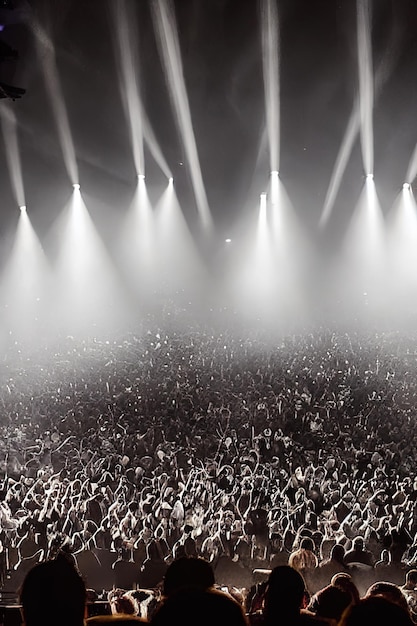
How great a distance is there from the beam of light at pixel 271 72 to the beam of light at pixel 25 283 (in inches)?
173

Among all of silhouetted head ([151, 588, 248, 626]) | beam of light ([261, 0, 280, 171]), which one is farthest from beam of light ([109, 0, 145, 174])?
silhouetted head ([151, 588, 248, 626])

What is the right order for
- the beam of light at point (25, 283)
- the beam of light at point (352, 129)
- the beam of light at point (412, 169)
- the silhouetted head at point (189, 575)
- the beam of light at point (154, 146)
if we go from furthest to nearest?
1. the beam of light at point (25, 283)
2. the beam of light at point (412, 169)
3. the beam of light at point (154, 146)
4. the beam of light at point (352, 129)
5. the silhouetted head at point (189, 575)

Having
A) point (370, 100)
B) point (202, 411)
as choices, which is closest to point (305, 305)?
point (202, 411)

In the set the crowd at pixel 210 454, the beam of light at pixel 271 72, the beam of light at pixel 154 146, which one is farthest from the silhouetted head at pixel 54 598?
the beam of light at pixel 154 146

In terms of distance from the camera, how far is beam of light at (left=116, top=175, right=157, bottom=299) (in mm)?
11398

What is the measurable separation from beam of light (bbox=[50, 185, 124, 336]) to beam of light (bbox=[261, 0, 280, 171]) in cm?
338

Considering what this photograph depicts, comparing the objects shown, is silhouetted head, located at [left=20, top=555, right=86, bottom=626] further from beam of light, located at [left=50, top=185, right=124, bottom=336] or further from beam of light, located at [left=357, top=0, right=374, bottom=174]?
beam of light, located at [left=50, top=185, right=124, bottom=336]

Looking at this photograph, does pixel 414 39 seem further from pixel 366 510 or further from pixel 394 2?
pixel 366 510

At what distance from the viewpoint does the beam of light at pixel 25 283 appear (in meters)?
11.5

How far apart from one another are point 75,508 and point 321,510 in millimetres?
3256

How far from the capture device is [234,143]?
35.3ft

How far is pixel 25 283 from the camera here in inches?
458

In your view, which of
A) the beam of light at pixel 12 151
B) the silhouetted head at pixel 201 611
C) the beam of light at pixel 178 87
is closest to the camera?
the silhouetted head at pixel 201 611

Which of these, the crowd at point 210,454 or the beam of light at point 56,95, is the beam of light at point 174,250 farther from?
the beam of light at point 56,95
